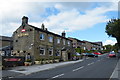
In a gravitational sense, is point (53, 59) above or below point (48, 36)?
below

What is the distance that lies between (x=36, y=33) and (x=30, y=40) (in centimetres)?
183

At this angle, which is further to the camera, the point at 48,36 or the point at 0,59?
the point at 48,36

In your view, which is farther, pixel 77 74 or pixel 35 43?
pixel 35 43

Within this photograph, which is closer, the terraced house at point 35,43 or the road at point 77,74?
the road at point 77,74

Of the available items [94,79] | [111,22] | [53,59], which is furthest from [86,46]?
[94,79]

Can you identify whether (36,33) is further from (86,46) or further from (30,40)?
(86,46)

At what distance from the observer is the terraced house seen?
30469mm

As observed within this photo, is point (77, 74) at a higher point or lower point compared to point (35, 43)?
lower

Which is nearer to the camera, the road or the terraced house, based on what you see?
the road

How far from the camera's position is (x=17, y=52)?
33.1 metres

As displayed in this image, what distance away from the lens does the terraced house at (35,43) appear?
3047cm

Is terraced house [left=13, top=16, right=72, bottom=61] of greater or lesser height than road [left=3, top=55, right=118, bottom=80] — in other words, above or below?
above

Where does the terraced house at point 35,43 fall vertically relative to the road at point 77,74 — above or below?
above

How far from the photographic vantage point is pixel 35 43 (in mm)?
30469
